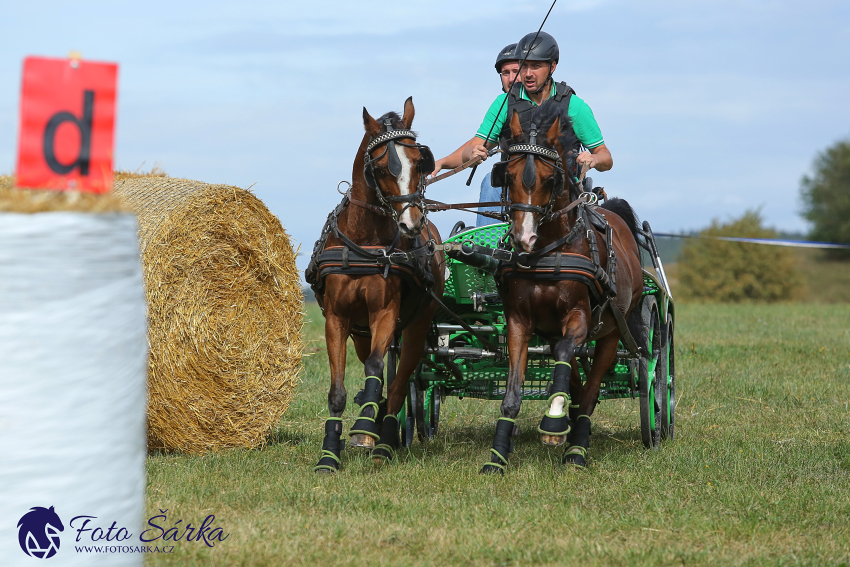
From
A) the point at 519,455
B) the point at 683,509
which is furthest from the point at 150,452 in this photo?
the point at 683,509

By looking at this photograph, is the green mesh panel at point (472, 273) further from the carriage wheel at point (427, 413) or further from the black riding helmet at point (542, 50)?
the black riding helmet at point (542, 50)

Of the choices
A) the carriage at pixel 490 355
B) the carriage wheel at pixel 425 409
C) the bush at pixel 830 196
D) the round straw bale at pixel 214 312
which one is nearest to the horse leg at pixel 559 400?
the carriage at pixel 490 355

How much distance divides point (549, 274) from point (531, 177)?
616mm

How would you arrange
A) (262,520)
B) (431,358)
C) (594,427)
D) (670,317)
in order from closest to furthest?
(262,520) → (431,358) → (670,317) → (594,427)

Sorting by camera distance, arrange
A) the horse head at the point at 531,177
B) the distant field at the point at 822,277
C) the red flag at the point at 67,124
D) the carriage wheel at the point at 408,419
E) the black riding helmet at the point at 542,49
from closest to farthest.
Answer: the red flag at the point at 67,124
the horse head at the point at 531,177
the black riding helmet at the point at 542,49
the carriage wheel at the point at 408,419
the distant field at the point at 822,277

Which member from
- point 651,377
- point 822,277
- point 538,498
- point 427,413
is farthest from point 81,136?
point 822,277

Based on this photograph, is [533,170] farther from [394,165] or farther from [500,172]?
[394,165]

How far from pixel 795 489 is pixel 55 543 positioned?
162 inches

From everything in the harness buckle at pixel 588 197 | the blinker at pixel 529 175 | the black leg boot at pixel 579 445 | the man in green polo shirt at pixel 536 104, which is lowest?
the black leg boot at pixel 579 445

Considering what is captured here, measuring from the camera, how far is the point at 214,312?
6.41 m

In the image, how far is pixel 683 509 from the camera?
15.6 feet

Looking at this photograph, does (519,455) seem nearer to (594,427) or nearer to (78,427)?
(594,427)

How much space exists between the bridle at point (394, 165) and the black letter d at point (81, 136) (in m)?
2.60

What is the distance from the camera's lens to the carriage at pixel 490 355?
6.31 m
